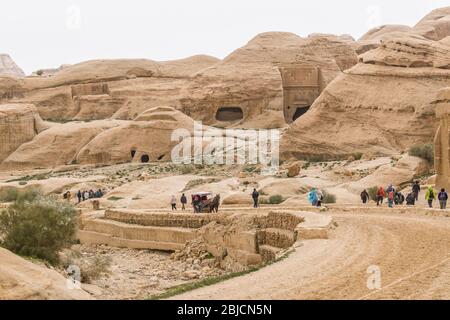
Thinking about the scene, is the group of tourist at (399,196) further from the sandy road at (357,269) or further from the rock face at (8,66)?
the rock face at (8,66)

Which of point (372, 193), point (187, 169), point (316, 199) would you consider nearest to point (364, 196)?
point (372, 193)

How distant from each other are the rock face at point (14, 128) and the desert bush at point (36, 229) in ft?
110

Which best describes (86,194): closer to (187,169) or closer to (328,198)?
(187,169)

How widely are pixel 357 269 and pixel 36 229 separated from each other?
Answer: 7541mm

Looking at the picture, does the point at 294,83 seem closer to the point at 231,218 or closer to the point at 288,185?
the point at 288,185

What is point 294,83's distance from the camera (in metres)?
54.5

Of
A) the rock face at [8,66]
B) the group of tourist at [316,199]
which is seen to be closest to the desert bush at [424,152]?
the group of tourist at [316,199]

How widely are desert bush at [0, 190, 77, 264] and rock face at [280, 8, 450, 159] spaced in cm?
2129

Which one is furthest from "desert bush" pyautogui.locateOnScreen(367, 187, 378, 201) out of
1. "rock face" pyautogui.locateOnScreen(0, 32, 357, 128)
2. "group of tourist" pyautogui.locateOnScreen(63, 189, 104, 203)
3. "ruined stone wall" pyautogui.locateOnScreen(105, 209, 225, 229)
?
"rock face" pyautogui.locateOnScreen(0, 32, 357, 128)

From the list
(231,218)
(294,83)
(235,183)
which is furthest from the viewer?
(294,83)

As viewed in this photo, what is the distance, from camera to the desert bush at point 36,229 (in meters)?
17.1
